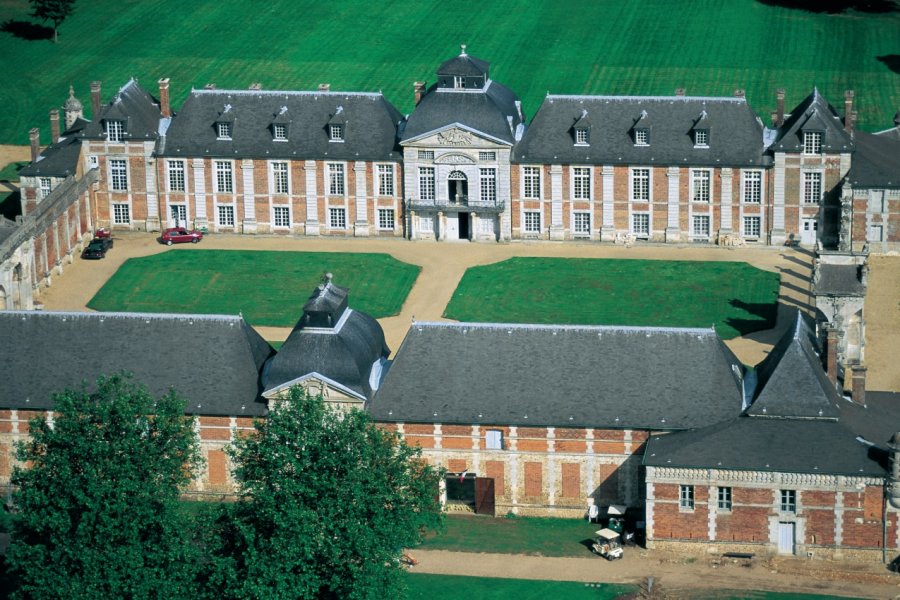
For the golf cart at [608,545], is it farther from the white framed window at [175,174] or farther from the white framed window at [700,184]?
the white framed window at [175,174]

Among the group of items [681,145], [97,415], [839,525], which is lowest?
[839,525]

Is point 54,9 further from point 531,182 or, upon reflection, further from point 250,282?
point 531,182

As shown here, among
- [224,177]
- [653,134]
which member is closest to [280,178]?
[224,177]

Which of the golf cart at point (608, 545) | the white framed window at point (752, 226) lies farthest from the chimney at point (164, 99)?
the golf cart at point (608, 545)

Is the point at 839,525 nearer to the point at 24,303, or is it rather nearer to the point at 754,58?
the point at 24,303

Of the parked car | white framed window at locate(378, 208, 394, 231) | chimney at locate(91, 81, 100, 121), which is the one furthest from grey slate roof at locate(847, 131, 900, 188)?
chimney at locate(91, 81, 100, 121)

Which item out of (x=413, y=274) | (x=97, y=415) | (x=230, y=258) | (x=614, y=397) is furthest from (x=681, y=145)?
(x=97, y=415)
